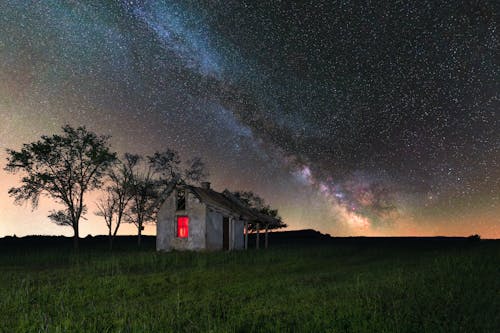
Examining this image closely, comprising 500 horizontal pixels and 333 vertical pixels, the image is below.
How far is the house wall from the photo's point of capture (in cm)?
3225

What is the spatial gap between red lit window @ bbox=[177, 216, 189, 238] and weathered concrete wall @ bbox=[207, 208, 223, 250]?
1688 mm

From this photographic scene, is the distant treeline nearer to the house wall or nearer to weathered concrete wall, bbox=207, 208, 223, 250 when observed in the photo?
the house wall

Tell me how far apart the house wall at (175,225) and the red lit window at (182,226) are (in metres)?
0.23

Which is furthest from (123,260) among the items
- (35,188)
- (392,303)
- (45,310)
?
(35,188)

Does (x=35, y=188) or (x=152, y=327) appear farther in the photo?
(x=35, y=188)

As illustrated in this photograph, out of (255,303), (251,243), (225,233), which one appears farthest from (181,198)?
(255,303)

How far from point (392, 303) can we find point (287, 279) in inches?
233

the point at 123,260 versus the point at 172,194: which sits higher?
the point at 172,194

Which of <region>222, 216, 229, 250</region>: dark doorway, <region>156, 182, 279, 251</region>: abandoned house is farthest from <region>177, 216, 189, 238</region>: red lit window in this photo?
<region>222, 216, 229, 250</region>: dark doorway

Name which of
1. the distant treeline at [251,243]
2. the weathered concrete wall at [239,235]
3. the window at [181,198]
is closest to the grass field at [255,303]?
the window at [181,198]

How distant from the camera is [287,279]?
51.2ft

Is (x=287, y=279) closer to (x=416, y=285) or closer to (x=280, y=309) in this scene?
(x=416, y=285)

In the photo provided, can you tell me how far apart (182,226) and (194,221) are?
1163mm

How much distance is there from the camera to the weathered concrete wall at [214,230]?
3234cm
